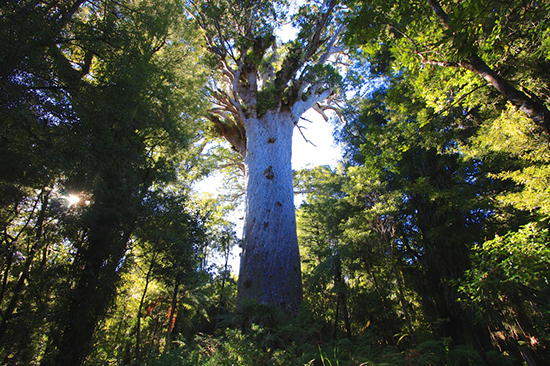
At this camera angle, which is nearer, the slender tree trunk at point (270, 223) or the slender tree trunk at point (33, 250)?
the slender tree trunk at point (33, 250)

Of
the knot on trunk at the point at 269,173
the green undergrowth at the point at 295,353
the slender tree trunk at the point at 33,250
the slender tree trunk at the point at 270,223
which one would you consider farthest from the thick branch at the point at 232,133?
the green undergrowth at the point at 295,353

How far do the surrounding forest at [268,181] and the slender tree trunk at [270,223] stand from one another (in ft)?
0.14

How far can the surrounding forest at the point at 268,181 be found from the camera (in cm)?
284

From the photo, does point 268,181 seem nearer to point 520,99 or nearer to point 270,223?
point 270,223

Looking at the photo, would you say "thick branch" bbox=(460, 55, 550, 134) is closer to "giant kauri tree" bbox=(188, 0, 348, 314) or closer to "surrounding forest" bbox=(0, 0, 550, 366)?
"surrounding forest" bbox=(0, 0, 550, 366)

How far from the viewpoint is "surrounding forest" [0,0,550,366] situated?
2.84 m

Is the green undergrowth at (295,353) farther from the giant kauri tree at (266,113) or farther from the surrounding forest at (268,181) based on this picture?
the giant kauri tree at (266,113)

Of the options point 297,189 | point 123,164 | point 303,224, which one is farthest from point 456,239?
point 123,164

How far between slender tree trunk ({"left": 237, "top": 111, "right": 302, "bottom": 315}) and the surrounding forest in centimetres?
4

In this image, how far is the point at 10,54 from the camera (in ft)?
9.15

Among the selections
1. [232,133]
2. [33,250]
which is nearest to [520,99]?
[33,250]

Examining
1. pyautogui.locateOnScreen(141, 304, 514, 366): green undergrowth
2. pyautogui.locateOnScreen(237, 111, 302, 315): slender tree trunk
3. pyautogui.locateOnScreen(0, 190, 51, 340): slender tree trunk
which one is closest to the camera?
pyautogui.locateOnScreen(141, 304, 514, 366): green undergrowth

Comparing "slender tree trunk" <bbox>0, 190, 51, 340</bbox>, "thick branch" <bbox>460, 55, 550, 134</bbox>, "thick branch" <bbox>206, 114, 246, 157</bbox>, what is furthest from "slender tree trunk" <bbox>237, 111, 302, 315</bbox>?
"thick branch" <bbox>460, 55, 550, 134</bbox>

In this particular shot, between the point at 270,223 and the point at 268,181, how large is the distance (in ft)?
3.94
